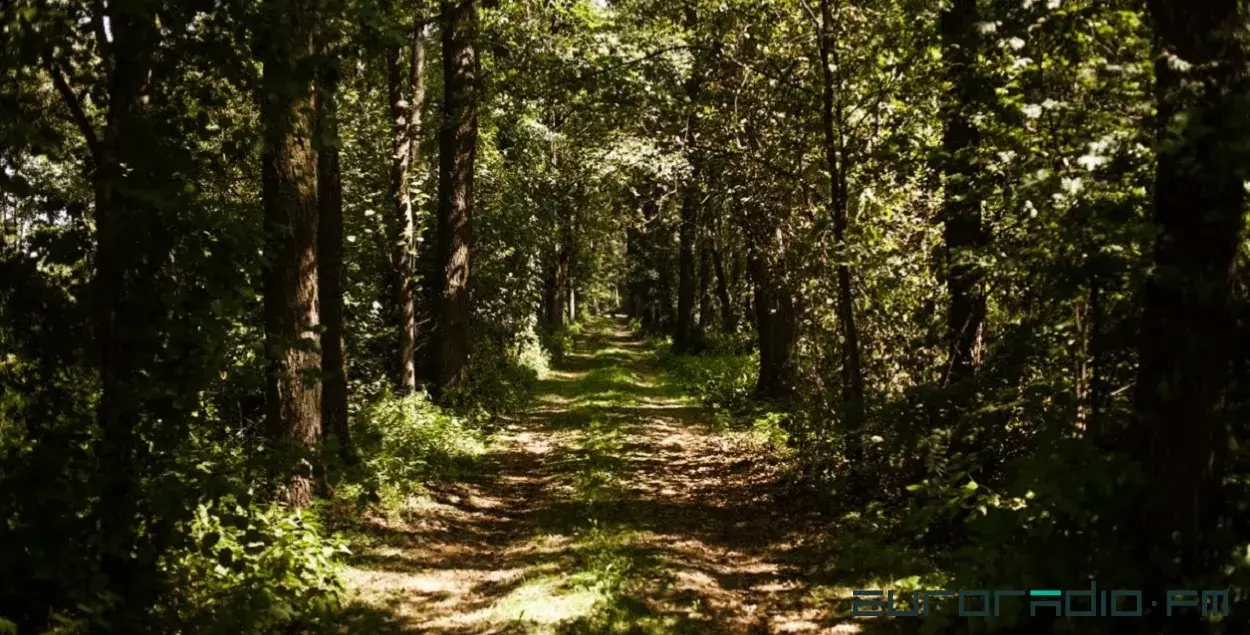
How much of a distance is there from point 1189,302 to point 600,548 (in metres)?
5.47

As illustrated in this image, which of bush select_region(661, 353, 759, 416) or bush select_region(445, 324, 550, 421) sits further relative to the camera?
bush select_region(661, 353, 759, 416)

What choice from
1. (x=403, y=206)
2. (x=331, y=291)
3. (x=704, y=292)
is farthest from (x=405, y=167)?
(x=704, y=292)

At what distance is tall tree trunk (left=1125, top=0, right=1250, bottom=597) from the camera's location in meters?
3.89

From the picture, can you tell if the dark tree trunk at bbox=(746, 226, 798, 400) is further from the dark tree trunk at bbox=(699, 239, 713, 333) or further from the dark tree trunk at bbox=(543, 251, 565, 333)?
the dark tree trunk at bbox=(543, 251, 565, 333)

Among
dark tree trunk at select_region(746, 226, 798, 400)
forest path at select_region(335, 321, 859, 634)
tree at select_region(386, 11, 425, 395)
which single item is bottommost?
forest path at select_region(335, 321, 859, 634)

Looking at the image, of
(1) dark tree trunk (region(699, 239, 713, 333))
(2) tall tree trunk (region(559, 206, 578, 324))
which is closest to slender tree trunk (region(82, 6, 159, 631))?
(2) tall tree trunk (region(559, 206, 578, 324))

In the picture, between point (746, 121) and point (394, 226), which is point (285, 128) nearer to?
point (746, 121)

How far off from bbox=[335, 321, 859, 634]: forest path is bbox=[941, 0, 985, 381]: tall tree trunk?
254 cm

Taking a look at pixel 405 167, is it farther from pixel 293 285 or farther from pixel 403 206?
pixel 293 285

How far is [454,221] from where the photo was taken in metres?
14.8

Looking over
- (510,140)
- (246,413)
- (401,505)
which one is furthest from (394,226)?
(510,140)

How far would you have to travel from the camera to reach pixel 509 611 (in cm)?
658

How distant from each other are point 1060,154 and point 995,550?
2490mm

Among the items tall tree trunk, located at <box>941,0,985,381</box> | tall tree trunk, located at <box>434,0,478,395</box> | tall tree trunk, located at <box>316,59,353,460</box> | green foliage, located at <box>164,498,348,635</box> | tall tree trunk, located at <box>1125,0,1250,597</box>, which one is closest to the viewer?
tall tree trunk, located at <box>1125,0,1250,597</box>
